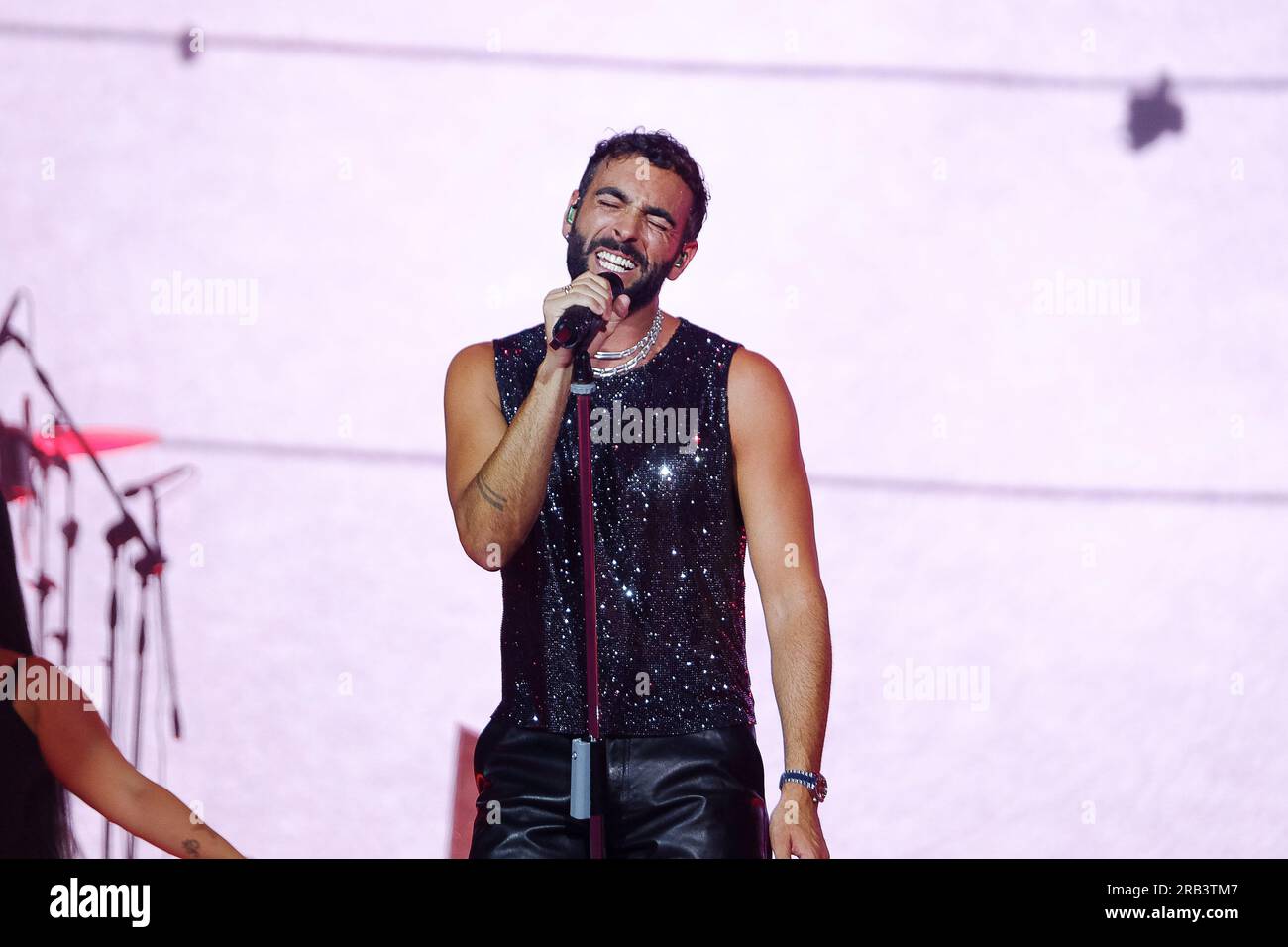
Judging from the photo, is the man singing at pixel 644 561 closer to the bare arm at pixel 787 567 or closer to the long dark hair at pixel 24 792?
the bare arm at pixel 787 567

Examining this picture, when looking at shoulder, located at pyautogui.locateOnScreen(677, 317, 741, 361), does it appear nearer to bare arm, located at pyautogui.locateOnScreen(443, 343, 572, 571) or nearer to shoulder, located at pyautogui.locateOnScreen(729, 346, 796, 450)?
shoulder, located at pyautogui.locateOnScreen(729, 346, 796, 450)

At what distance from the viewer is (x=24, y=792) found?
101 inches

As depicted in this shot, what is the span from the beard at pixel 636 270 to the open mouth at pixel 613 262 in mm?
14

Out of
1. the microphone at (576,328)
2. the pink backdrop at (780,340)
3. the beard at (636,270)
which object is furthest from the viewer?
the pink backdrop at (780,340)

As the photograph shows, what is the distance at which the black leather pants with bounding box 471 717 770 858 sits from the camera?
2.08 m

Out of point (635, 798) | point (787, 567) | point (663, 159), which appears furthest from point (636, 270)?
point (635, 798)

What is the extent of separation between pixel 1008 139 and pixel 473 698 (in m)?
1.74

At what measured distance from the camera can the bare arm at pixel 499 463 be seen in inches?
79.6

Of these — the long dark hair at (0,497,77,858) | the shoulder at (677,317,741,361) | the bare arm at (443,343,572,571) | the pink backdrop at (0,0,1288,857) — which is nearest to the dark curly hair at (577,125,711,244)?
the shoulder at (677,317,741,361)

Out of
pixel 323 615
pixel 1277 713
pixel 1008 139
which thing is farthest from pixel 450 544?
pixel 1277 713

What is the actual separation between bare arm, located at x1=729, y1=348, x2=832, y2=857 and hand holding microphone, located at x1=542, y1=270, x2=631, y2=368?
1.59 feet

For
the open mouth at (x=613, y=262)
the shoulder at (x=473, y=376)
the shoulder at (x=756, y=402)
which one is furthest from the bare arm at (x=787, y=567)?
A: the shoulder at (x=473, y=376)

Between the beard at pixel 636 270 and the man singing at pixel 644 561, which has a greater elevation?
the beard at pixel 636 270

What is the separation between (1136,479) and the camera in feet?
10.2
